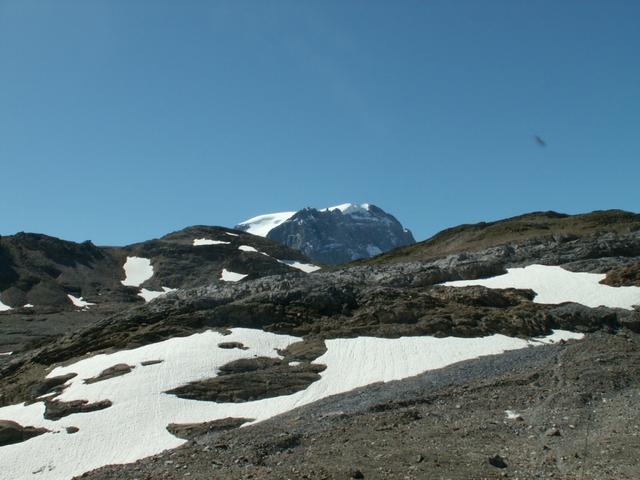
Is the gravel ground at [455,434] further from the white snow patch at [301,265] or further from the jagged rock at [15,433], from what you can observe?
the white snow patch at [301,265]

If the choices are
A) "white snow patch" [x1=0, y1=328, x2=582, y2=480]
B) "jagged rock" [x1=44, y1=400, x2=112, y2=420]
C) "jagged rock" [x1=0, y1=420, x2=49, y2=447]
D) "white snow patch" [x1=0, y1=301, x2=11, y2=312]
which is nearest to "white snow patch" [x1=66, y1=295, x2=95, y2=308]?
"white snow patch" [x1=0, y1=301, x2=11, y2=312]

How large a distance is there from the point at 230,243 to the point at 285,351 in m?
117

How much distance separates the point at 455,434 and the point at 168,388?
1546 centimetres

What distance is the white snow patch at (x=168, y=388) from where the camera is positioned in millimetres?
24266

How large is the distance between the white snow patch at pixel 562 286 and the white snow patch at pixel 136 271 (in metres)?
86.6

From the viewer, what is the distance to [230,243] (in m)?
151

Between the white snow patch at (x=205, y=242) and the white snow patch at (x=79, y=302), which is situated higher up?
the white snow patch at (x=205, y=242)

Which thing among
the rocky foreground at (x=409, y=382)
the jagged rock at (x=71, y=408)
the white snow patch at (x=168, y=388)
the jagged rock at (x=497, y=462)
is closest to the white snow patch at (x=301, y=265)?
the rocky foreground at (x=409, y=382)

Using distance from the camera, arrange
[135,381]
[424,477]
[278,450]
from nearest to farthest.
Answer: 1. [424,477]
2. [278,450]
3. [135,381]

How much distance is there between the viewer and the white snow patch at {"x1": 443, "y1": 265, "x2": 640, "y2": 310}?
41.8 meters

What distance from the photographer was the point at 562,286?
4584 cm

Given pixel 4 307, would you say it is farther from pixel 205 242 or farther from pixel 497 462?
pixel 497 462

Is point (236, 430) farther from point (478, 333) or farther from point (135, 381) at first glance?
point (478, 333)

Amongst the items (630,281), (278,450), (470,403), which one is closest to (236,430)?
(278,450)
